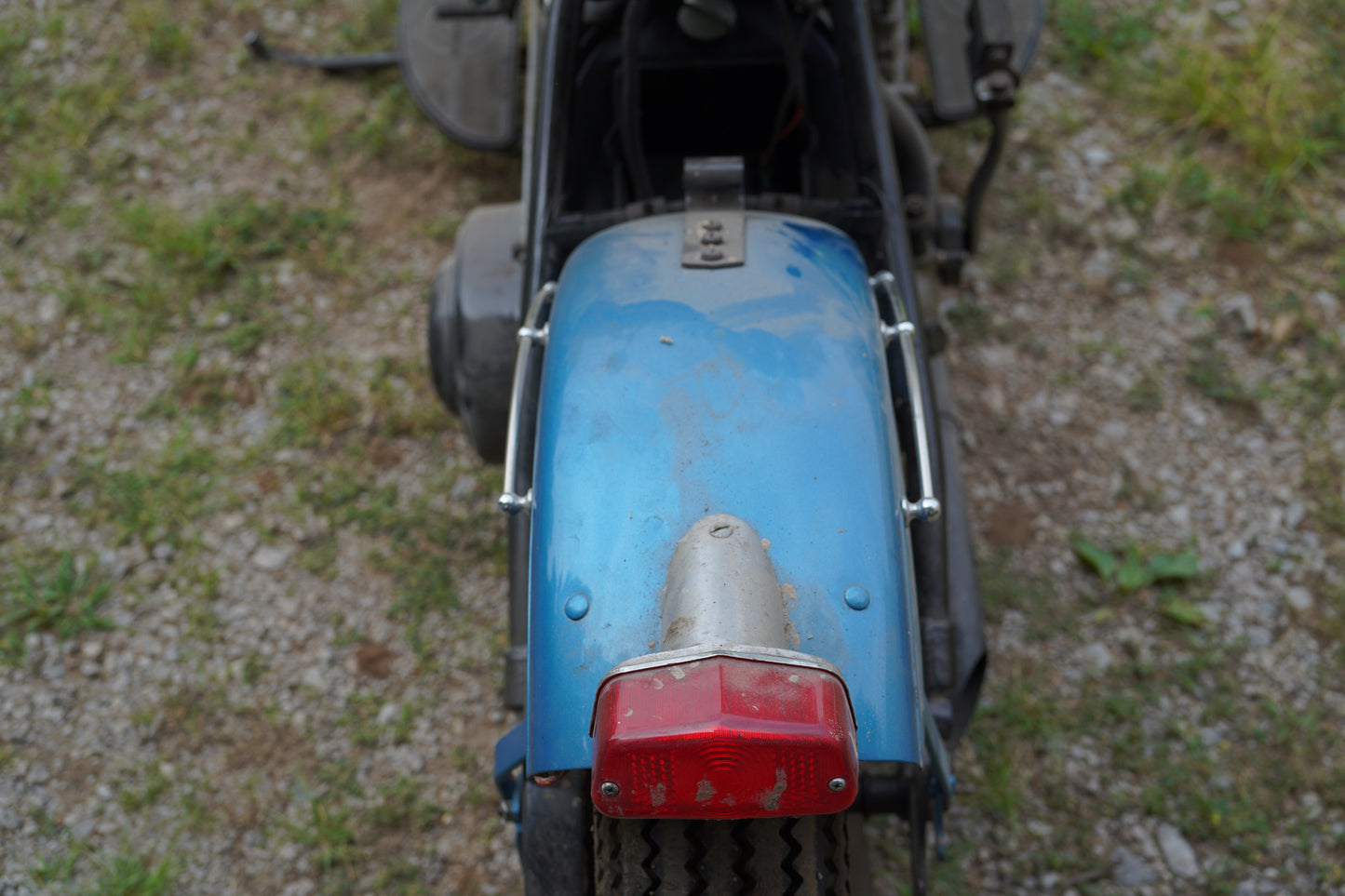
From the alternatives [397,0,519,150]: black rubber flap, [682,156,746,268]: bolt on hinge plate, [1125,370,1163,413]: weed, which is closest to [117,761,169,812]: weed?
[682,156,746,268]: bolt on hinge plate

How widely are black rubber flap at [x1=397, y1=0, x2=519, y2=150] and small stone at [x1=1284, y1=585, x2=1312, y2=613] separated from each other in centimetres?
265

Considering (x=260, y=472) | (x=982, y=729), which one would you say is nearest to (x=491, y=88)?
(x=260, y=472)

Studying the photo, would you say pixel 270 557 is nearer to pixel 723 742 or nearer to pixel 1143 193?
pixel 723 742

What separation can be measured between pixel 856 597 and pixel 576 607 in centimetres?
41

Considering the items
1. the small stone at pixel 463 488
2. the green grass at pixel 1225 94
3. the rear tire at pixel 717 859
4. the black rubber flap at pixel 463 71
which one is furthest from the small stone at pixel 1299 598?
the black rubber flap at pixel 463 71

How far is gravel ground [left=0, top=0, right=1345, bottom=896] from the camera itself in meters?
2.30

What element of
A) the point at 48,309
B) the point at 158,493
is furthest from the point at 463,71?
the point at 158,493

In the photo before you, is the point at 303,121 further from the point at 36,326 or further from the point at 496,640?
the point at 496,640

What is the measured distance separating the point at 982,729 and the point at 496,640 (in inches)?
50.0

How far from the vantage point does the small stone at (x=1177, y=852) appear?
2.22 meters

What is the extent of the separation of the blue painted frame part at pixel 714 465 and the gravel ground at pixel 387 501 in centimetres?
112

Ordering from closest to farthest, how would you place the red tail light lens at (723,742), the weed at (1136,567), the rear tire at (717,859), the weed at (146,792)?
the red tail light lens at (723,742) → the rear tire at (717,859) → the weed at (146,792) → the weed at (1136,567)

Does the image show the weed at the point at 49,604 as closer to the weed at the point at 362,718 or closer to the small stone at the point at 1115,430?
the weed at the point at 362,718

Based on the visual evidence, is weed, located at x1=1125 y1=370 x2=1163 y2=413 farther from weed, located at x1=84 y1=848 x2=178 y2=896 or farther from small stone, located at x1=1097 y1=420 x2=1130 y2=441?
weed, located at x1=84 y1=848 x2=178 y2=896
